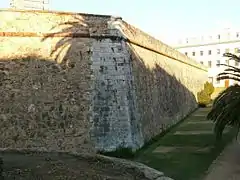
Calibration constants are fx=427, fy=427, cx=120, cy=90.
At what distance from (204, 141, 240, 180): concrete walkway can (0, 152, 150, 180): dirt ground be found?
2.09m

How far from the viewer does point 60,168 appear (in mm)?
8766

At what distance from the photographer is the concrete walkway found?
397 inches

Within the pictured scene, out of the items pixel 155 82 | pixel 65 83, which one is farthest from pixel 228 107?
pixel 155 82

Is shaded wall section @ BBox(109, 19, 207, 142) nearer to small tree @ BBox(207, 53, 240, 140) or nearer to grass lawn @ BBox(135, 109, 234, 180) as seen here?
grass lawn @ BBox(135, 109, 234, 180)

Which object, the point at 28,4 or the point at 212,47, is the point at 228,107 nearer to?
the point at 28,4

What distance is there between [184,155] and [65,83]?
431 cm

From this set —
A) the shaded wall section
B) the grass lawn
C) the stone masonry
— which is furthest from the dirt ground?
the shaded wall section

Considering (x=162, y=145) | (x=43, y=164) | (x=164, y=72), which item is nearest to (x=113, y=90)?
(x=162, y=145)

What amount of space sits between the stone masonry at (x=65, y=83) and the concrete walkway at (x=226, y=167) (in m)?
2.87

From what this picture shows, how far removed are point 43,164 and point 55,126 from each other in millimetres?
4159

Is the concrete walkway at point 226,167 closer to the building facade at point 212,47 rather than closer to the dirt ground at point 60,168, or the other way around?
the dirt ground at point 60,168

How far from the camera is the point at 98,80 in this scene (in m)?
13.7

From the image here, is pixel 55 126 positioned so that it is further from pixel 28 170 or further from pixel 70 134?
pixel 28 170

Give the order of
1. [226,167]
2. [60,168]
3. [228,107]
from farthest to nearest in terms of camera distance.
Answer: [228,107] → [226,167] → [60,168]
